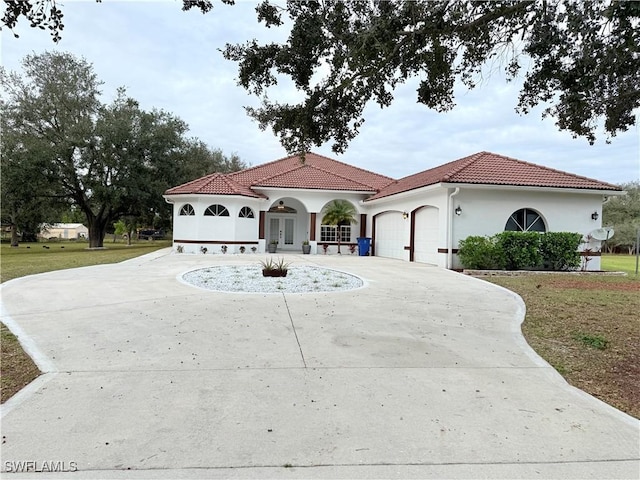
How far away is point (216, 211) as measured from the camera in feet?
68.7

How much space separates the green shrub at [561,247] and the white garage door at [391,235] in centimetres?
576

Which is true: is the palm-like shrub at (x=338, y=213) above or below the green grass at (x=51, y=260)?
above

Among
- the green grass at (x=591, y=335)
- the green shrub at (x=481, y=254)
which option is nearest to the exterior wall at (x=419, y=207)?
the green shrub at (x=481, y=254)

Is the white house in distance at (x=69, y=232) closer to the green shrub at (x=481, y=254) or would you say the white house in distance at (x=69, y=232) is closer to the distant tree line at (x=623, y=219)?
the green shrub at (x=481, y=254)

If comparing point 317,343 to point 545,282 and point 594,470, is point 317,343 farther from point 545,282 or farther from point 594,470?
point 545,282

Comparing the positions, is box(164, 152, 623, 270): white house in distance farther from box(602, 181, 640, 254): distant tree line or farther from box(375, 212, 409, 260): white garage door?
box(602, 181, 640, 254): distant tree line

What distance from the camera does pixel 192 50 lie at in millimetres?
8727

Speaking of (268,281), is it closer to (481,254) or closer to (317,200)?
(481,254)

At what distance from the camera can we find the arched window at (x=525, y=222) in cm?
1528

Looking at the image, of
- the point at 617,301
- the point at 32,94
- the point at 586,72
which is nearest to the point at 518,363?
the point at 586,72

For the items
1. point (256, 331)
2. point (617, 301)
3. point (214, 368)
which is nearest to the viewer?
point (214, 368)

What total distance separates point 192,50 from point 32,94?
24516mm

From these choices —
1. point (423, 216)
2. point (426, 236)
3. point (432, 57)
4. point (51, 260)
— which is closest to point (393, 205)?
point (423, 216)

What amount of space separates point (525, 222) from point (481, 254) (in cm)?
318
